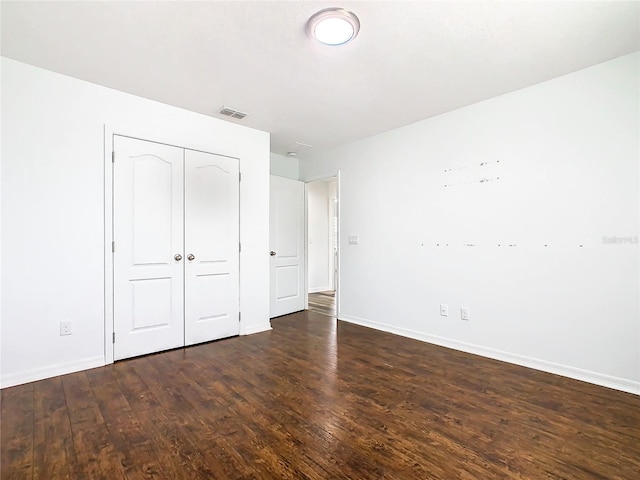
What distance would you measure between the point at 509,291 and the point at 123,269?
3702 mm

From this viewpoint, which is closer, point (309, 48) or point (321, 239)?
point (309, 48)

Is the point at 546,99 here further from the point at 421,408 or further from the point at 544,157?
the point at 421,408

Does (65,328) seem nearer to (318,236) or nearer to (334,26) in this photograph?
(334,26)

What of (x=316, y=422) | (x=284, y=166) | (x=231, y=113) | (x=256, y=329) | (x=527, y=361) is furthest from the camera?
(x=284, y=166)

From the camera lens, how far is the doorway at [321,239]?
23.3ft

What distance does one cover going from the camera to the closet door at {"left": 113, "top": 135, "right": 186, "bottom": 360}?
3.02 m

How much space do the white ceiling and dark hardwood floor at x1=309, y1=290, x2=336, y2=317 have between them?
10.6 ft

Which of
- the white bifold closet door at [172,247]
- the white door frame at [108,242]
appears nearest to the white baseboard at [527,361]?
the white bifold closet door at [172,247]

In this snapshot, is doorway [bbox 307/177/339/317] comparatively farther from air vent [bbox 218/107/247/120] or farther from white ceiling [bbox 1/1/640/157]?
white ceiling [bbox 1/1/640/157]

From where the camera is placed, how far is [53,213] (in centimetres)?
267

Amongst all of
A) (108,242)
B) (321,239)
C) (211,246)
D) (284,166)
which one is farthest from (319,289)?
(108,242)

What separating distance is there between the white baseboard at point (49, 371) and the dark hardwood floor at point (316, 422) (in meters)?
0.08

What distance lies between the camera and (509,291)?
3.04 meters

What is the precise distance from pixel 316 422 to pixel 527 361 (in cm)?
214
